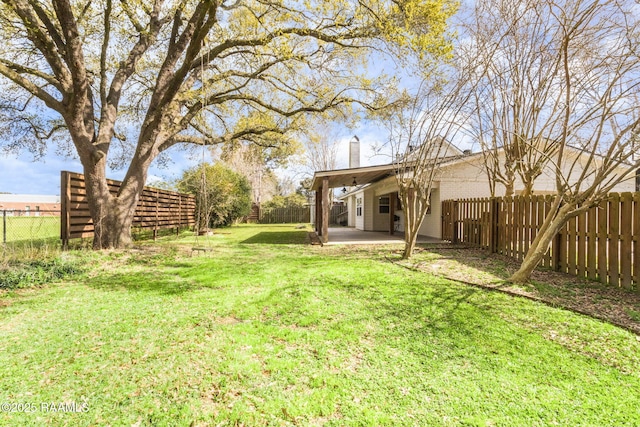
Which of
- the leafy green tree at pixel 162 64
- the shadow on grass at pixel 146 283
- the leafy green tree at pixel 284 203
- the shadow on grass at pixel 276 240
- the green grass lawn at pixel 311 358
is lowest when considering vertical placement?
the green grass lawn at pixel 311 358

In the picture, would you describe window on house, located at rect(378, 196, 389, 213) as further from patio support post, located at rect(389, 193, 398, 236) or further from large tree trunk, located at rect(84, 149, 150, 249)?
large tree trunk, located at rect(84, 149, 150, 249)

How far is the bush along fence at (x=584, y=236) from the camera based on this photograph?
4.76m

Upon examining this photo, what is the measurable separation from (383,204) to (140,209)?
491 inches

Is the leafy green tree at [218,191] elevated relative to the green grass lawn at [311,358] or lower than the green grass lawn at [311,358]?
elevated

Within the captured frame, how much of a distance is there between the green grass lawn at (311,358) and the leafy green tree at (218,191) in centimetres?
1141

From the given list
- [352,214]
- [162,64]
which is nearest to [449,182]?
[162,64]

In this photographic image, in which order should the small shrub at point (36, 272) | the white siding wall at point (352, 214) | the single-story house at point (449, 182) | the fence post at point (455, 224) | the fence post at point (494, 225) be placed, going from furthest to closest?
the white siding wall at point (352, 214) < the single-story house at point (449, 182) < the fence post at point (455, 224) < the fence post at point (494, 225) < the small shrub at point (36, 272)

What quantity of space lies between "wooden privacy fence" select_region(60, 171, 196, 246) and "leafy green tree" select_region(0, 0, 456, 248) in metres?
0.47

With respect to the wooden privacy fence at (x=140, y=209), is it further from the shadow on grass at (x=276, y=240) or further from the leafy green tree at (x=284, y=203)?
the leafy green tree at (x=284, y=203)

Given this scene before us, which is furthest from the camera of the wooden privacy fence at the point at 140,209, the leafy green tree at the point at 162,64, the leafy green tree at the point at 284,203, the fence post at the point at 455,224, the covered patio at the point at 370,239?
the leafy green tree at the point at 284,203

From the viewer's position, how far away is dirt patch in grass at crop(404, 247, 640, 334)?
388 centimetres

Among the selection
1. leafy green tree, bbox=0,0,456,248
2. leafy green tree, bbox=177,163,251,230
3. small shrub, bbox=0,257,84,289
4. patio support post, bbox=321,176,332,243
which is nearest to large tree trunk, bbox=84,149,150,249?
leafy green tree, bbox=0,0,456,248

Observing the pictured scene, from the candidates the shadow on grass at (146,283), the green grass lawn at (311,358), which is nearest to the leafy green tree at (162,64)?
the shadow on grass at (146,283)

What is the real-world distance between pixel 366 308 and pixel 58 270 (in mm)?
5826
